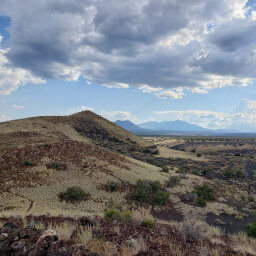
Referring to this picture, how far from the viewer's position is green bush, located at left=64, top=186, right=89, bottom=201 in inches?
653

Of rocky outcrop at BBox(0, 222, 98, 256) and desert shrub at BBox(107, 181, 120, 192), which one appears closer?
rocky outcrop at BBox(0, 222, 98, 256)

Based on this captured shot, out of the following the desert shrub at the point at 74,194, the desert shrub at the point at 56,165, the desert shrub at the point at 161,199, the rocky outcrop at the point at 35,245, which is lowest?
the desert shrub at the point at 161,199

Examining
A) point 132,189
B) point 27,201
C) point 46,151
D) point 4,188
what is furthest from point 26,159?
point 132,189

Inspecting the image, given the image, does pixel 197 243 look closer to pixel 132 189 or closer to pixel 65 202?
pixel 65 202

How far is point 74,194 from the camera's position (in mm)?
16625

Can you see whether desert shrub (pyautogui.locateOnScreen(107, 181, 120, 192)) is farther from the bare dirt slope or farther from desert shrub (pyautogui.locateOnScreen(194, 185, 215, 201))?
desert shrub (pyautogui.locateOnScreen(194, 185, 215, 201))

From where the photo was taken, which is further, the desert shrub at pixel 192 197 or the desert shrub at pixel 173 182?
the desert shrub at pixel 173 182

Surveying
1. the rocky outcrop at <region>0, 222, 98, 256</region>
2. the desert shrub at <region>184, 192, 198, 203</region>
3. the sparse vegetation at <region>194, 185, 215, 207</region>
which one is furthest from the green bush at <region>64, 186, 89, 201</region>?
the rocky outcrop at <region>0, 222, 98, 256</region>

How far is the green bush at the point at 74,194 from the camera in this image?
16.6 m

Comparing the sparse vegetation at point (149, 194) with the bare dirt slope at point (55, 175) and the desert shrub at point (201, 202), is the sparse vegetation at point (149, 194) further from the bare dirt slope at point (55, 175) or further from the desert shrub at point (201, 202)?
the desert shrub at point (201, 202)

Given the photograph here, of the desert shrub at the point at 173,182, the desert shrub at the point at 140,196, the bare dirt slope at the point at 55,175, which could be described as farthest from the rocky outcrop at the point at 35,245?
the desert shrub at the point at 173,182

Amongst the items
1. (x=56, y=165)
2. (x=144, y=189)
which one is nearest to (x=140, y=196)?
(x=144, y=189)

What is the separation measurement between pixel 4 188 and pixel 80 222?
462 inches

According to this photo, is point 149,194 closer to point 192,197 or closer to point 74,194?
point 192,197
